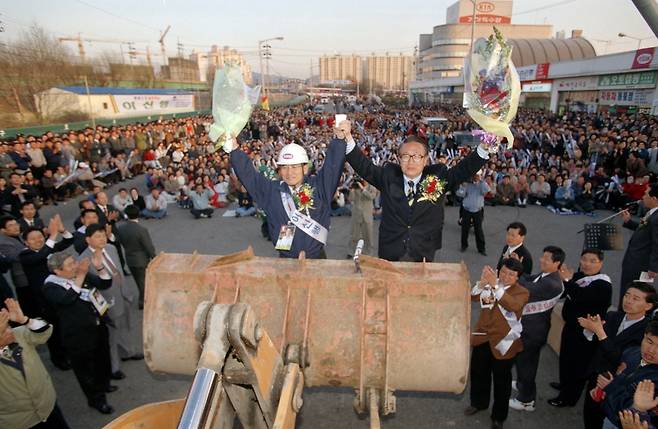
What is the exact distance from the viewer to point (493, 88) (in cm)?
298

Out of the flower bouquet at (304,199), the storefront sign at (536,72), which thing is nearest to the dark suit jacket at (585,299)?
the flower bouquet at (304,199)

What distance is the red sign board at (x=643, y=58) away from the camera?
65.9 feet

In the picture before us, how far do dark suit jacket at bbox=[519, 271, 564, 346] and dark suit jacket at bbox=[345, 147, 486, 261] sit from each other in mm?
1023

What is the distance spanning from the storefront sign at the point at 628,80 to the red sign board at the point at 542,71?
6.17 metres

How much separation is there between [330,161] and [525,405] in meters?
3.32

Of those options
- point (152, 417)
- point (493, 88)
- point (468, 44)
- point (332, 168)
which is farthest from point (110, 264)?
point (468, 44)

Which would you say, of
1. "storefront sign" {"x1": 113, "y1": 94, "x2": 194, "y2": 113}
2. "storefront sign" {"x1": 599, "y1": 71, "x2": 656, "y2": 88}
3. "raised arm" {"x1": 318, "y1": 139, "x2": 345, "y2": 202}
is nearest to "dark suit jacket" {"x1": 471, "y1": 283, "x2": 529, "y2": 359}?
"raised arm" {"x1": 318, "y1": 139, "x2": 345, "y2": 202}

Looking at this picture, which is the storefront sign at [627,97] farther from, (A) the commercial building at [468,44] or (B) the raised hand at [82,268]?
(A) the commercial building at [468,44]

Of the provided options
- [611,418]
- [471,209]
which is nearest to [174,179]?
[471,209]

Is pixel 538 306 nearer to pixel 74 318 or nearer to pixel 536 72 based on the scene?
pixel 74 318

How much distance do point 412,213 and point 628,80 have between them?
2685cm

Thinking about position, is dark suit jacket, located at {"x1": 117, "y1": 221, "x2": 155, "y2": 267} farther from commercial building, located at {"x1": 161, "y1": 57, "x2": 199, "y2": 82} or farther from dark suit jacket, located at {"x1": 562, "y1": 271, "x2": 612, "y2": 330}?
commercial building, located at {"x1": 161, "y1": 57, "x2": 199, "y2": 82}

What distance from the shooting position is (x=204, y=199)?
11.8 m

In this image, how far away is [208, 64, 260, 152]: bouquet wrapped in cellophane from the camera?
10.1 feet
